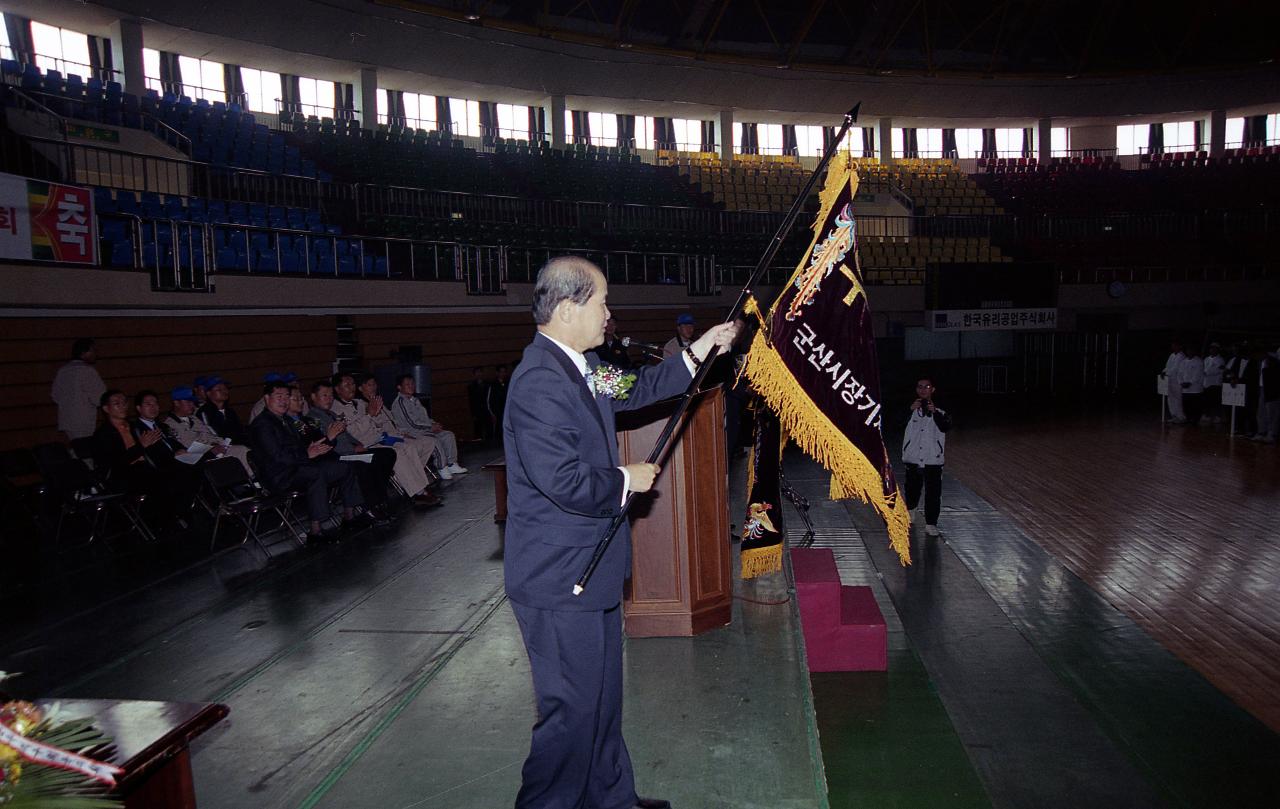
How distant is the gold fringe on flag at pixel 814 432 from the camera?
4.31 meters

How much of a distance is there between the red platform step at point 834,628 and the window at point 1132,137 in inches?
1259

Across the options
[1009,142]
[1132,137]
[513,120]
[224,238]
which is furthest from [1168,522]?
[1132,137]

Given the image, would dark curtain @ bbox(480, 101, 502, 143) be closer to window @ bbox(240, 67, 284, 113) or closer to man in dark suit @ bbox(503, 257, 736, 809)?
window @ bbox(240, 67, 284, 113)

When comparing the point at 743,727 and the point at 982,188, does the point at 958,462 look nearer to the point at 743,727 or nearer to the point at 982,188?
the point at 743,727

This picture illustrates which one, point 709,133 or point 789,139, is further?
point 789,139

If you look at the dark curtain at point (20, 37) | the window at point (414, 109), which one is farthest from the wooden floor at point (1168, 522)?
the dark curtain at point (20, 37)

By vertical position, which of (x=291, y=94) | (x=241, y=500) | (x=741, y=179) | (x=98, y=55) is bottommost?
(x=241, y=500)

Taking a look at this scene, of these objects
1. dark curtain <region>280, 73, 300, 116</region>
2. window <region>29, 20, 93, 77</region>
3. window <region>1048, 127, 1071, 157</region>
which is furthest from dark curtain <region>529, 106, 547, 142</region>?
window <region>1048, 127, 1071, 157</region>

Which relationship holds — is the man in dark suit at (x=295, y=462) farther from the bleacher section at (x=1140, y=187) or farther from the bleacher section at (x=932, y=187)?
the bleacher section at (x=1140, y=187)

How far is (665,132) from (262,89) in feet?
39.7

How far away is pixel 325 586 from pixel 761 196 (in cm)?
2058

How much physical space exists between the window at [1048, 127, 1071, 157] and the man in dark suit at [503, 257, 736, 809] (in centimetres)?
3261

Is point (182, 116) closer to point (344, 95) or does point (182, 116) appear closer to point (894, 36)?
point (344, 95)

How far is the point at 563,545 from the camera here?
241 cm
